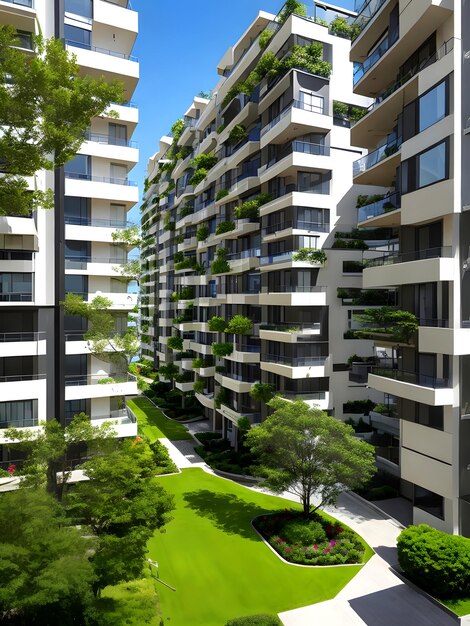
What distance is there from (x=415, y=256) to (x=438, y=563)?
14517mm

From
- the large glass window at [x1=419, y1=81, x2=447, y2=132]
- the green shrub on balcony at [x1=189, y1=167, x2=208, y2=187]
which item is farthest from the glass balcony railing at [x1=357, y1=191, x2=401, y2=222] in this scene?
the green shrub on balcony at [x1=189, y1=167, x2=208, y2=187]

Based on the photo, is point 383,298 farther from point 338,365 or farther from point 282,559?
point 282,559

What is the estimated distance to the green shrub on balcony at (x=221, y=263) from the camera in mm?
41219

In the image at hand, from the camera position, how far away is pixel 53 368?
28016 millimetres

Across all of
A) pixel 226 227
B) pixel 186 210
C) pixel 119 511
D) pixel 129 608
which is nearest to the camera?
pixel 129 608

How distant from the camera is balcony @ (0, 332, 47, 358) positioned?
26234 mm

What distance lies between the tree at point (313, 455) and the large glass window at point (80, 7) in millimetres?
28645

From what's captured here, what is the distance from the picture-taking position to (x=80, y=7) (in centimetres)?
2920

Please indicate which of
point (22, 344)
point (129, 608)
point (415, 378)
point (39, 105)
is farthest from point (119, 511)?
point (39, 105)

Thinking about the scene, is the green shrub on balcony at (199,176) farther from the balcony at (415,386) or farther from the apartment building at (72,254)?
the balcony at (415,386)

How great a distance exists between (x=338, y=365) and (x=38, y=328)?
2124 centimetres

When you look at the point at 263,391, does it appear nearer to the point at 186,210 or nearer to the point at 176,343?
the point at 176,343

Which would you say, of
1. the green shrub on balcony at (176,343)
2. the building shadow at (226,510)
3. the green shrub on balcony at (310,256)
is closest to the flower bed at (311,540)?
the building shadow at (226,510)

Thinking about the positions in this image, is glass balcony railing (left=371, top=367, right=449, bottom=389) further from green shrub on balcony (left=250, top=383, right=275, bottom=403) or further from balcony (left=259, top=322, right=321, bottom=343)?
green shrub on balcony (left=250, top=383, right=275, bottom=403)
